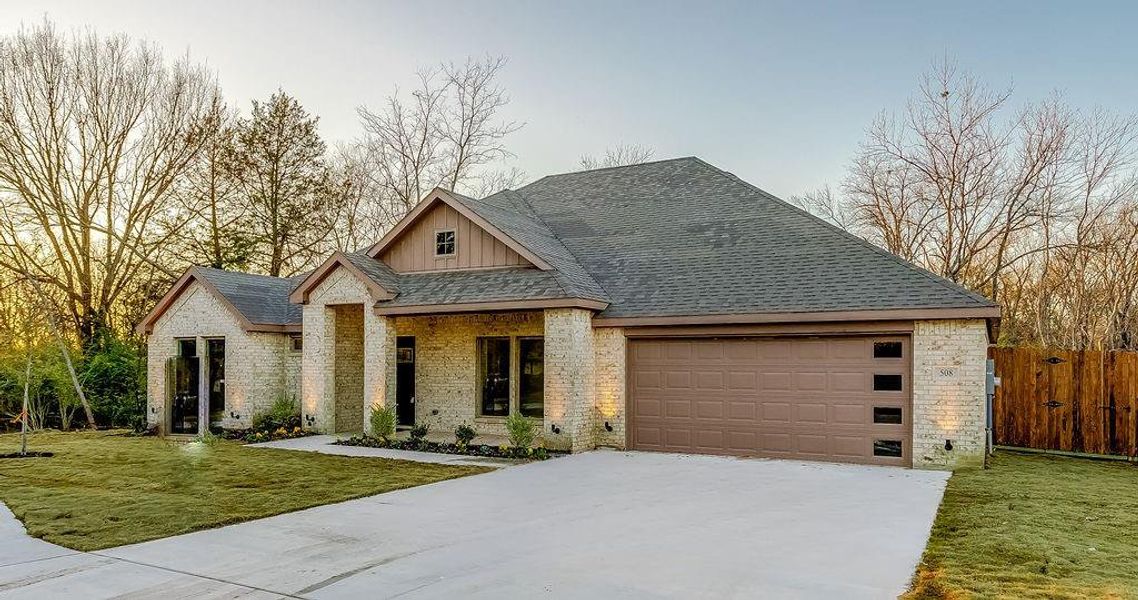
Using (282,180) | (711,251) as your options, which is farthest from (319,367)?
(282,180)

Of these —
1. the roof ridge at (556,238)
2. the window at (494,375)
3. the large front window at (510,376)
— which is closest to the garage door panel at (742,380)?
the roof ridge at (556,238)

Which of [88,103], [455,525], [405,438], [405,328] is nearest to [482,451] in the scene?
[405,438]

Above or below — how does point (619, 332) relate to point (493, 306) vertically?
below

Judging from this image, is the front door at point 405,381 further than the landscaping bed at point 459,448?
Yes

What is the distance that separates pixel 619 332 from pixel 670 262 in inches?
80.2

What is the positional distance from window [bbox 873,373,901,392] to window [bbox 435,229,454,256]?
860 cm

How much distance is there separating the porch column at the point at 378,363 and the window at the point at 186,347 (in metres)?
5.42

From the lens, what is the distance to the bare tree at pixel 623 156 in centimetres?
3494

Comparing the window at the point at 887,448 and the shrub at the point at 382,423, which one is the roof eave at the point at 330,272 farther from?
the window at the point at 887,448

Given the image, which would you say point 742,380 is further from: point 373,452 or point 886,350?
point 373,452

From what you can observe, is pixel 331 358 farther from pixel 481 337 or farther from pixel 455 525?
pixel 455 525

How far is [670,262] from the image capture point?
49.4ft

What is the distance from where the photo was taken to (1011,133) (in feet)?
75.7

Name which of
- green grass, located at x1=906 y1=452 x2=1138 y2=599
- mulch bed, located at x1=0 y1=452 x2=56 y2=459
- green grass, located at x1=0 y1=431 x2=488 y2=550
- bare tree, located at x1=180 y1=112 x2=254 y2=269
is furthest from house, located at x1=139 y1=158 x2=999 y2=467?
bare tree, located at x1=180 y1=112 x2=254 y2=269
